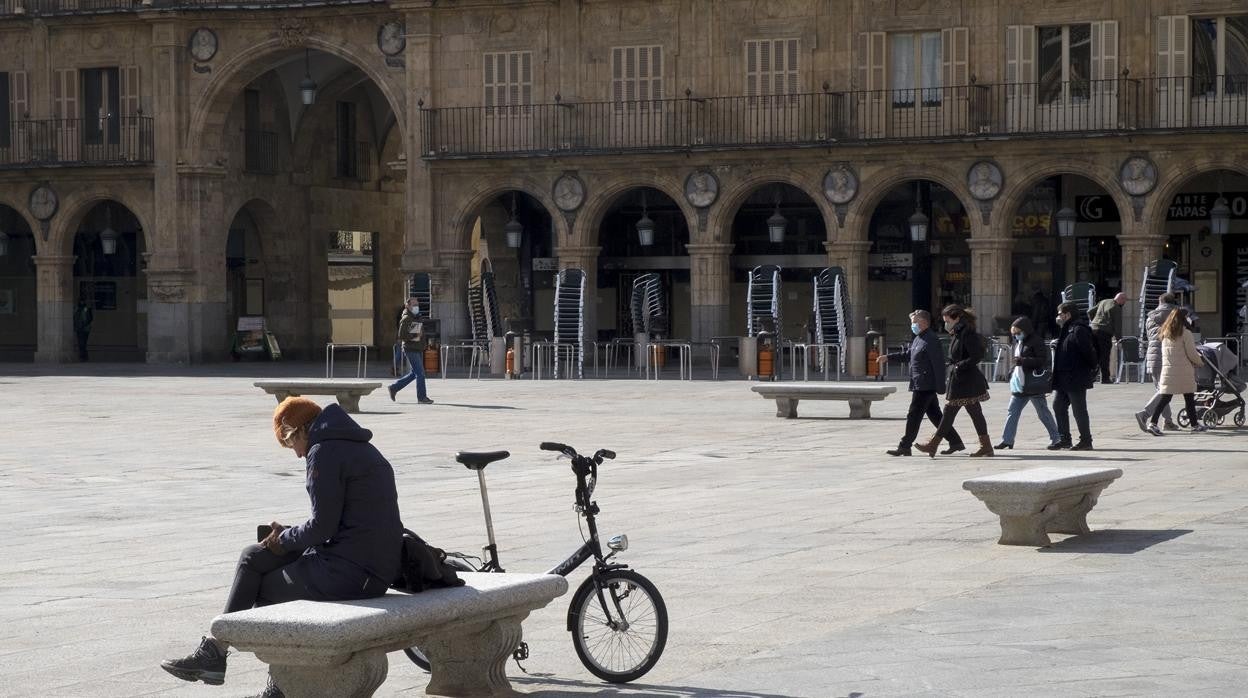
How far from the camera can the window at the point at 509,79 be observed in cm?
4144

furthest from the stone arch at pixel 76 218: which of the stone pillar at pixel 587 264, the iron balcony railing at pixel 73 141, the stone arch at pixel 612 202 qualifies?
the stone arch at pixel 612 202

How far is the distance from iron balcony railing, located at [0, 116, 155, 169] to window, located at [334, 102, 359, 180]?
5.97m

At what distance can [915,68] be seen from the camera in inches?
1526

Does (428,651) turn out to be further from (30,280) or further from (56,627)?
(30,280)

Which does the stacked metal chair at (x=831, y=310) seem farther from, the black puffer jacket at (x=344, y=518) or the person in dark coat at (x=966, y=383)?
the black puffer jacket at (x=344, y=518)

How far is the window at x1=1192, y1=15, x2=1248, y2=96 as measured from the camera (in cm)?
3641

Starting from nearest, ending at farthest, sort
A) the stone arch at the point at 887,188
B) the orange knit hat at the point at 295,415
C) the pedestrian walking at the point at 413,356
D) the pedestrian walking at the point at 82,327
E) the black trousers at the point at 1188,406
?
the orange knit hat at the point at 295,415 → the black trousers at the point at 1188,406 → the pedestrian walking at the point at 413,356 → the stone arch at the point at 887,188 → the pedestrian walking at the point at 82,327

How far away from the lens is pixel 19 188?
45.2 m

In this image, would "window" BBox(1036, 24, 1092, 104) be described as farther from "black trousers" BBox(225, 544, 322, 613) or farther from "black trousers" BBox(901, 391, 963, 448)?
"black trousers" BBox(225, 544, 322, 613)

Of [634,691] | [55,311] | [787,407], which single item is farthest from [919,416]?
[55,311]

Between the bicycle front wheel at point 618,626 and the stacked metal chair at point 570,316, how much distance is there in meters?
28.0

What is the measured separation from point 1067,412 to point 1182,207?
66.0ft

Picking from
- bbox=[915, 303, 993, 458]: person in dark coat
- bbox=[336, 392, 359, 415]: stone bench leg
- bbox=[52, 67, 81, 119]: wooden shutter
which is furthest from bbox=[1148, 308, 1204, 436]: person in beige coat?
bbox=[52, 67, 81, 119]: wooden shutter

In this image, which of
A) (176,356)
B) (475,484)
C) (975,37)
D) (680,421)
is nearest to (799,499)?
(475,484)
